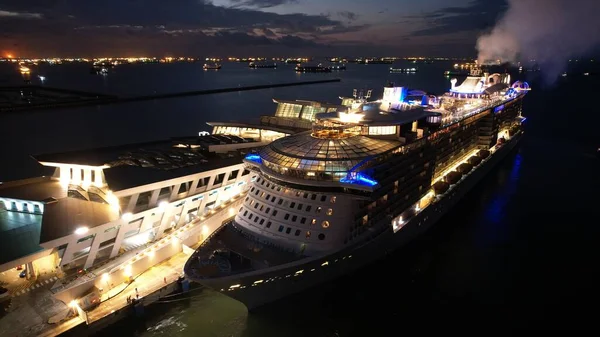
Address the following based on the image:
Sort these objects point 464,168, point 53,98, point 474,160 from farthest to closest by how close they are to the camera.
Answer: point 53,98 → point 474,160 → point 464,168

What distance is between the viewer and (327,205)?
18578 mm

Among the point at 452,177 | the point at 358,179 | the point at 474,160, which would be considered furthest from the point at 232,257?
the point at 474,160

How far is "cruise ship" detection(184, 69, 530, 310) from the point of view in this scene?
1759cm

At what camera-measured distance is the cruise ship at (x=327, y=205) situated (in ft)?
57.7

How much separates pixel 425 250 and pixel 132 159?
21.3m

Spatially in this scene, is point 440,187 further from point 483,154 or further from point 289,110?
point 289,110

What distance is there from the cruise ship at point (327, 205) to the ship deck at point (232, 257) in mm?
48

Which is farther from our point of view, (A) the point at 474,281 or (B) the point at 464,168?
(B) the point at 464,168

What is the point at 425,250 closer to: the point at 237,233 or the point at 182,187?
the point at 237,233

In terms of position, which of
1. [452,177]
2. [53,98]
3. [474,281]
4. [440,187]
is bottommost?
[474,281]

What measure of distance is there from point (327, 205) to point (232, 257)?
525 cm

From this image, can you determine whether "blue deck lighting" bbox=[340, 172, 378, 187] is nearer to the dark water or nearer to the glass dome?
the glass dome

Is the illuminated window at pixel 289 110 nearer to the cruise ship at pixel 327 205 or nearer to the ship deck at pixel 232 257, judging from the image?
the cruise ship at pixel 327 205

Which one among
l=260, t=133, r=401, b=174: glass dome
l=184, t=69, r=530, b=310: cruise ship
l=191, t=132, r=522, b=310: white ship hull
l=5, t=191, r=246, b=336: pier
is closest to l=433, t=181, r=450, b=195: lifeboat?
l=184, t=69, r=530, b=310: cruise ship
